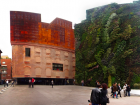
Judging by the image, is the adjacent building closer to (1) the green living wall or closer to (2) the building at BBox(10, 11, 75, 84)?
(2) the building at BBox(10, 11, 75, 84)

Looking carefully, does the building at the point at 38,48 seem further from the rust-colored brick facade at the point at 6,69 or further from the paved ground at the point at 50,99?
the rust-colored brick facade at the point at 6,69

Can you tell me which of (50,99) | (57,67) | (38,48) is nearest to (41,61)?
(38,48)

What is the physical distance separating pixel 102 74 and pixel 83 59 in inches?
307

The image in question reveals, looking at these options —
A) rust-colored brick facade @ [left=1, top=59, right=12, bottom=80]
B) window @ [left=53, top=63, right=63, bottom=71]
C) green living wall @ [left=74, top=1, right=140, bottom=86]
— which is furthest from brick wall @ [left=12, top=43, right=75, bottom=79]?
rust-colored brick facade @ [left=1, top=59, right=12, bottom=80]

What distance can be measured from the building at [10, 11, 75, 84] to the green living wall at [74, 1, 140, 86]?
597 cm

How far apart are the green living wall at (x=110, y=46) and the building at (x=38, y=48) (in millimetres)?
5965

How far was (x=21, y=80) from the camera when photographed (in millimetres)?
43969

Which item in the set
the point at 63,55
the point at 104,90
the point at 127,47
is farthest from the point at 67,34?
the point at 104,90

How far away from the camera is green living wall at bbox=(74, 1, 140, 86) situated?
3200cm

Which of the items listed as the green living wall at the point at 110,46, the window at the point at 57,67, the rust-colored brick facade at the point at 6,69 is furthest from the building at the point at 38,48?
the rust-colored brick facade at the point at 6,69

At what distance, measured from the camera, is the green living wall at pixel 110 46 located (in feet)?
105

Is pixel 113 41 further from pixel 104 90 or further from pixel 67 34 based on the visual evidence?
pixel 104 90

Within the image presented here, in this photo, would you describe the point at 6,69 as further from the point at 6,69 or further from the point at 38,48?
the point at 38,48

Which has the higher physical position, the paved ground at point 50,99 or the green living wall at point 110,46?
the green living wall at point 110,46
